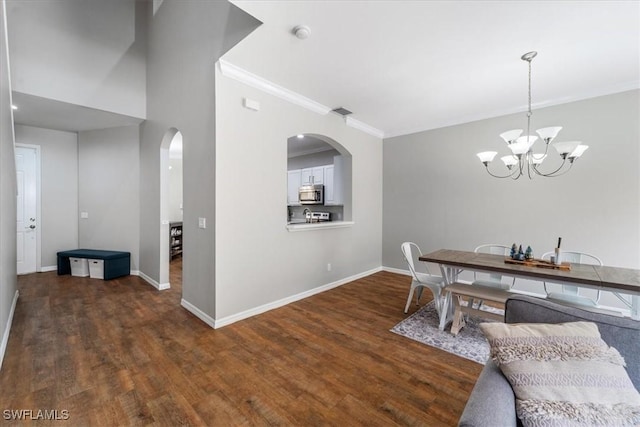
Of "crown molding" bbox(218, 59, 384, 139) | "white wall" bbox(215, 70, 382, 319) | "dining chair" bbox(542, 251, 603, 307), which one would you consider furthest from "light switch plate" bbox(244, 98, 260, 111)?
"dining chair" bbox(542, 251, 603, 307)

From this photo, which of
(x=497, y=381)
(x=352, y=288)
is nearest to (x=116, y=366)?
(x=497, y=381)

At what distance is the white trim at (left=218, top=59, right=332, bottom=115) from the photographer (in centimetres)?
279

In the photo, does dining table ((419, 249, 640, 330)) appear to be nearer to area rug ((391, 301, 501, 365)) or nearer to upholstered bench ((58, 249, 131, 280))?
area rug ((391, 301, 501, 365))

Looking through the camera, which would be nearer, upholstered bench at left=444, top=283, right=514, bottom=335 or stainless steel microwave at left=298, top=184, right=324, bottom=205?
upholstered bench at left=444, top=283, right=514, bottom=335

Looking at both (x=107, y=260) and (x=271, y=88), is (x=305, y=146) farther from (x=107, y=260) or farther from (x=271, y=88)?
(x=107, y=260)

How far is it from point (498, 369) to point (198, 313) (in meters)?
2.99

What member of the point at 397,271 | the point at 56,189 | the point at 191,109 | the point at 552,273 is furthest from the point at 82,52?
the point at 552,273

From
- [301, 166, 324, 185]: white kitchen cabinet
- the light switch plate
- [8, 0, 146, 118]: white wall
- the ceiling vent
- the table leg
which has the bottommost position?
the table leg

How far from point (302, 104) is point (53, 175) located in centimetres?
517

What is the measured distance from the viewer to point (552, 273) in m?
2.19

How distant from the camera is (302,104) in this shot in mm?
3641

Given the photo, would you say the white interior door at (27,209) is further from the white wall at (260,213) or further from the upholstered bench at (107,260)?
the white wall at (260,213)

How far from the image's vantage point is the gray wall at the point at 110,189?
4.77 m

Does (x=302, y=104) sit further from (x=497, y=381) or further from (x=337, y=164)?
(x=497, y=381)
